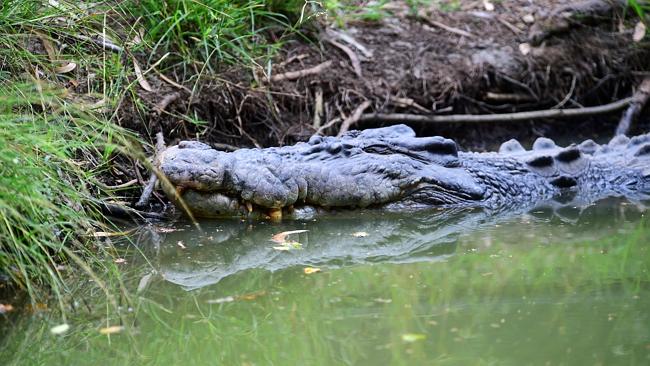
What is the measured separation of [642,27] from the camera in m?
8.66

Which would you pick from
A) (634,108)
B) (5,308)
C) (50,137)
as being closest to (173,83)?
(50,137)

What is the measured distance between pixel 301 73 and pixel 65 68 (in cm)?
242

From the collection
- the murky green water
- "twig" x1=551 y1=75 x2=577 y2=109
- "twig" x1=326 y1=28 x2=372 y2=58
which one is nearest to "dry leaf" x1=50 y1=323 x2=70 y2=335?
the murky green water

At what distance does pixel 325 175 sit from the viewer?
548 centimetres

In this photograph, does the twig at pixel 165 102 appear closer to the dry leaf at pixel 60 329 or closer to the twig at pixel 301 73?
the twig at pixel 301 73

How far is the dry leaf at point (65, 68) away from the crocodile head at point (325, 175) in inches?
42.6

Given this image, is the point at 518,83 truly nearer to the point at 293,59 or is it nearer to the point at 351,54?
the point at 351,54

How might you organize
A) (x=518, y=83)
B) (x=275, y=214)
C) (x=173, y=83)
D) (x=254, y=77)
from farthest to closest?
1. (x=518, y=83)
2. (x=254, y=77)
3. (x=173, y=83)
4. (x=275, y=214)

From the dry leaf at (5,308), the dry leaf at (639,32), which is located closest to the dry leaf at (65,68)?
the dry leaf at (5,308)

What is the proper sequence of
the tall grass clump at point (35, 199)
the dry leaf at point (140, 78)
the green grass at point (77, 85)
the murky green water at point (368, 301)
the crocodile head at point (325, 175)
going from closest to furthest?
the murky green water at point (368, 301)
the tall grass clump at point (35, 199)
the green grass at point (77, 85)
the crocodile head at point (325, 175)
the dry leaf at point (140, 78)

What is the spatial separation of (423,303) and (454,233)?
1.57 m

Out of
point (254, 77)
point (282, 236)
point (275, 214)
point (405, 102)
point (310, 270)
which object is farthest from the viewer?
point (405, 102)

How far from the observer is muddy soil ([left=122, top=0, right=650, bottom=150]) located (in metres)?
7.72

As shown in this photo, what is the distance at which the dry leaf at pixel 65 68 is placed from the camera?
5664 millimetres
